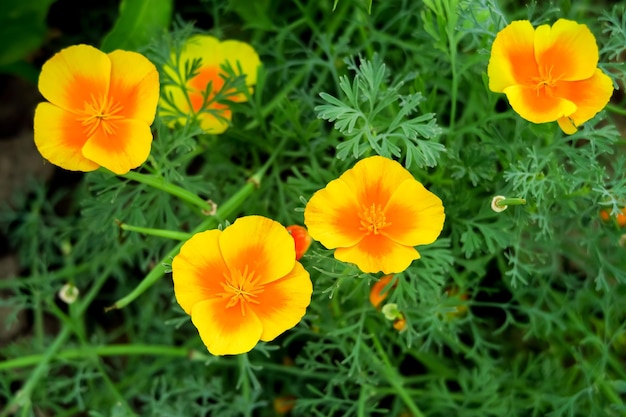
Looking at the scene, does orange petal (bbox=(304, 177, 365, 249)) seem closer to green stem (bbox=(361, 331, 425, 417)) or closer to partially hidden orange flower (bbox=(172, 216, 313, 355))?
partially hidden orange flower (bbox=(172, 216, 313, 355))

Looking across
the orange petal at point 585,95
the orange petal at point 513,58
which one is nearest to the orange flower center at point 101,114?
the orange petal at point 513,58

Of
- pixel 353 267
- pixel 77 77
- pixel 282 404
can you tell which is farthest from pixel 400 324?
pixel 77 77

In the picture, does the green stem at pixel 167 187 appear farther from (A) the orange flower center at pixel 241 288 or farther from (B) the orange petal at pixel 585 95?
(B) the orange petal at pixel 585 95

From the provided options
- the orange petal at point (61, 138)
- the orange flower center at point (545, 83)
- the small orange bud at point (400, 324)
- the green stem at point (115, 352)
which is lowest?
the green stem at point (115, 352)

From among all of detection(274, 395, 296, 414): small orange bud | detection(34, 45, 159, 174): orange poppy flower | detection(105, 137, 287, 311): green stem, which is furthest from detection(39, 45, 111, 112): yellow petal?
detection(274, 395, 296, 414): small orange bud

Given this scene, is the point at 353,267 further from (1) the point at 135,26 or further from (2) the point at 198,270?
(1) the point at 135,26

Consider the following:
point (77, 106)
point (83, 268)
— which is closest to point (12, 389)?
point (83, 268)

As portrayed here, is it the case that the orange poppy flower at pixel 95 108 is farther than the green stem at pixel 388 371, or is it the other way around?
the green stem at pixel 388 371

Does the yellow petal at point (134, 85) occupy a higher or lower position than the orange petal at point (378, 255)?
higher
